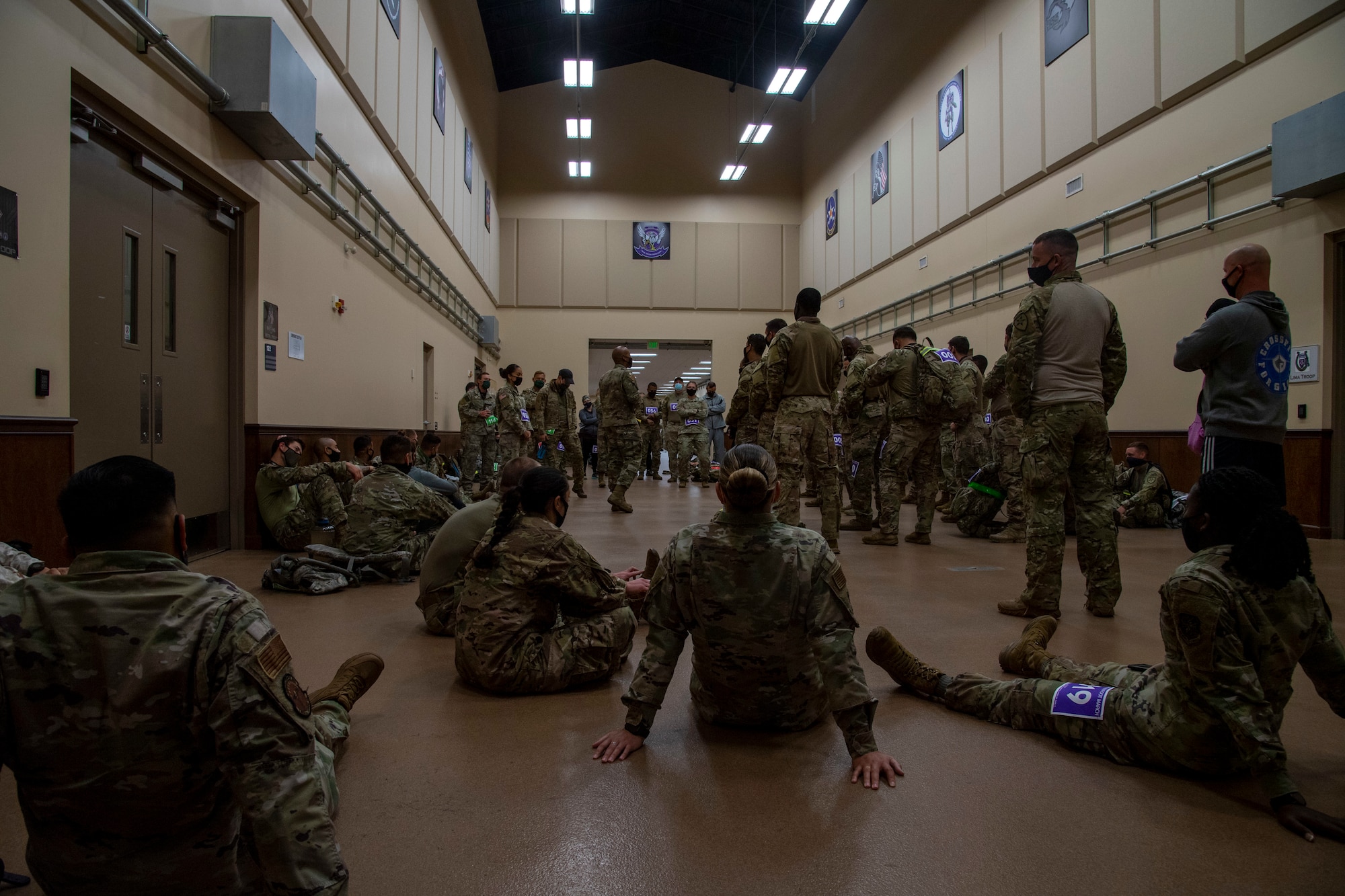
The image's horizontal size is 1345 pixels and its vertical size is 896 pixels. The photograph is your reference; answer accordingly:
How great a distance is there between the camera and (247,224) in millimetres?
5035

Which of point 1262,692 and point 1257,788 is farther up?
point 1262,692

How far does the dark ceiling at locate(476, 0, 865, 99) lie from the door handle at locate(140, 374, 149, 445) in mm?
10482

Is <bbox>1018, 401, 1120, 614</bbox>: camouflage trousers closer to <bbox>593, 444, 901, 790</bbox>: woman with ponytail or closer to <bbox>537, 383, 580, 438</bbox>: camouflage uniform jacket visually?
<bbox>593, 444, 901, 790</bbox>: woman with ponytail

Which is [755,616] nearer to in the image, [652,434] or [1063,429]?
[1063,429]

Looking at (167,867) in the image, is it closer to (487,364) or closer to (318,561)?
(318,561)

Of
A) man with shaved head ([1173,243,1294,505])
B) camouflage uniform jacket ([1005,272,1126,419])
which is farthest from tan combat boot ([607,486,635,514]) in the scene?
man with shaved head ([1173,243,1294,505])

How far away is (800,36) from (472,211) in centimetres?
726

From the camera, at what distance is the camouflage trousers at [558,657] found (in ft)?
7.73

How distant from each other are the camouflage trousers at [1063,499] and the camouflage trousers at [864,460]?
3.14 metres

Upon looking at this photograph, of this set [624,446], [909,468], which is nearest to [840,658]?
[909,468]

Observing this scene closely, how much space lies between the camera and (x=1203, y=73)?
20.1ft

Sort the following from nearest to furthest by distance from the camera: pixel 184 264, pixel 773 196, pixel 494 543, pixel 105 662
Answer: pixel 105 662 < pixel 494 543 < pixel 184 264 < pixel 773 196

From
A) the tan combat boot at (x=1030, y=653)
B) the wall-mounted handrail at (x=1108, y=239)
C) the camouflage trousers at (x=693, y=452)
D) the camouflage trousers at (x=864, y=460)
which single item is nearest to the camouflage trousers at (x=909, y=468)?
the camouflage trousers at (x=864, y=460)

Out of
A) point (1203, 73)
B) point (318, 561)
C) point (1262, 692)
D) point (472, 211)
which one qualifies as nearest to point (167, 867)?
point (1262, 692)
